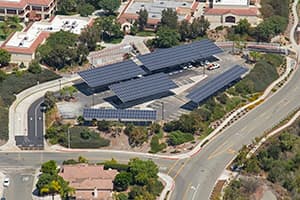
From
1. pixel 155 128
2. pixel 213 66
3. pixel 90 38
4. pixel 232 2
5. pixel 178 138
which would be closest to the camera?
pixel 178 138

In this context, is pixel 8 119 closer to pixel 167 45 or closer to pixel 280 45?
pixel 167 45

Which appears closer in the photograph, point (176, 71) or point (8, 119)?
point (8, 119)

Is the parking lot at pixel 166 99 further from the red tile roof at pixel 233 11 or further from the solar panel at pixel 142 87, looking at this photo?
the red tile roof at pixel 233 11

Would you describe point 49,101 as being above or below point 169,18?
below

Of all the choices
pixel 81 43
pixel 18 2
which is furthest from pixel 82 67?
pixel 18 2

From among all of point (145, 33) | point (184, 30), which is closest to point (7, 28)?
point (145, 33)

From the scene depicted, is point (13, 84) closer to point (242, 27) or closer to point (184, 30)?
point (184, 30)

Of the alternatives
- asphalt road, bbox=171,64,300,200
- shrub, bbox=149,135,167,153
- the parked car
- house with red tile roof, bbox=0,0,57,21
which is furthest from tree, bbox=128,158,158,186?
house with red tile roof, bbox=0,0,57,21

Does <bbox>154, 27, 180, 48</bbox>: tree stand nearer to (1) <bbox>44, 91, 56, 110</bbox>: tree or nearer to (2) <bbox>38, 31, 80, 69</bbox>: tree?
(2) <bbox>38, 31, 80, 69</bbox>: tree
